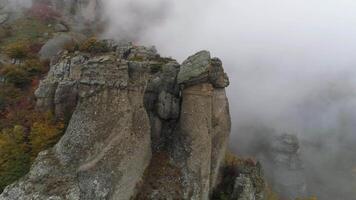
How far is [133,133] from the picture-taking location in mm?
25797

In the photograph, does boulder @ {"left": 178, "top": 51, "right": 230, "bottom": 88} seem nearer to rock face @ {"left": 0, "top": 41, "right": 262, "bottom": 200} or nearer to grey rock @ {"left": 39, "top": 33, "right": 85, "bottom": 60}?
rock face @ {"left": 0, "top": 41, "right": 262, "bottom": 200}

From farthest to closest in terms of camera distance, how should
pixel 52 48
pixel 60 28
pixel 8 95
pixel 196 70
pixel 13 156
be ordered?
pixel 60 28, pixel 52 48, pixel 8 95, pixel 13 156, pixel 196 70

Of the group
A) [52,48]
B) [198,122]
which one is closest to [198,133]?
[198,122]

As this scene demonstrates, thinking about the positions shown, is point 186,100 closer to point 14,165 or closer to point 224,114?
point 224,114

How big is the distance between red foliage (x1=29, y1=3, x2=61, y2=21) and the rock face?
42.4m

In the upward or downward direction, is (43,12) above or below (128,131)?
above

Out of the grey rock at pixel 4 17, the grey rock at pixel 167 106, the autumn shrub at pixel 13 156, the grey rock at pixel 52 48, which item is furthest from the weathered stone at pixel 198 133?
the grey rock at pixel 4 17

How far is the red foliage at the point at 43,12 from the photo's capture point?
2817 inches

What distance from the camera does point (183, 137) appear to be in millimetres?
28781

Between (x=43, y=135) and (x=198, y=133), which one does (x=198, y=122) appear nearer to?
(x=198, y=133)

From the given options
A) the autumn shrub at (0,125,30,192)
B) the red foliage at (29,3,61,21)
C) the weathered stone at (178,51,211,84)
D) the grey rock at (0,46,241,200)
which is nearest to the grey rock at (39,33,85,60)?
the grey rock at (0,46,241,200)

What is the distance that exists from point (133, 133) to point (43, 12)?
53.8 meters

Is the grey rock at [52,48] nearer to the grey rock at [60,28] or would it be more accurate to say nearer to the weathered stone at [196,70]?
the grey rock at [60,28]

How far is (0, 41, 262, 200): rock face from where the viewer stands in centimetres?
2400
